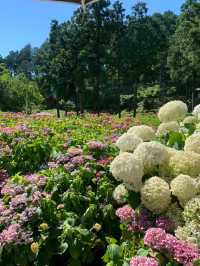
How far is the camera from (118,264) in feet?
11.9

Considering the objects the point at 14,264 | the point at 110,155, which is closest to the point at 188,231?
the point at 14,264

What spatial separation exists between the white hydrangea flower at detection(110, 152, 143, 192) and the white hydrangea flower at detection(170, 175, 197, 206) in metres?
0.27

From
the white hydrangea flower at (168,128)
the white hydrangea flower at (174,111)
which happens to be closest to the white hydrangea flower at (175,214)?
the white hydrangea flower at (168,128)

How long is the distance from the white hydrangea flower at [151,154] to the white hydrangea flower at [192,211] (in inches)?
20.5

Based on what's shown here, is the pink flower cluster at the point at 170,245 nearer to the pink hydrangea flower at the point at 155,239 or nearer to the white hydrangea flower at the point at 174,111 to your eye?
the pink hydrangea flower at the point at 155,239

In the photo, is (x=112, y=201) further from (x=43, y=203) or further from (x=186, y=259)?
(x=186, y=259)

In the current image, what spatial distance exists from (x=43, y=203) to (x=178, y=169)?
1127 millimetres

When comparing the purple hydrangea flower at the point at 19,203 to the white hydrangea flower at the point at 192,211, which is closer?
the white hydrangea flower at the point at 192,211

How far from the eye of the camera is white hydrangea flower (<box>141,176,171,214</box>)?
3.97m

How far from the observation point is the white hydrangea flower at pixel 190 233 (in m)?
3.56

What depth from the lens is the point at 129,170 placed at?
4035 mm

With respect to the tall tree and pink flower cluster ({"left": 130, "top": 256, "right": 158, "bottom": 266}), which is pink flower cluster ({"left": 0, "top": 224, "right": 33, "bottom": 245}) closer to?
pink flower cluster ({"left": 130, "top": 256, "right": 158, "bottom": 266})

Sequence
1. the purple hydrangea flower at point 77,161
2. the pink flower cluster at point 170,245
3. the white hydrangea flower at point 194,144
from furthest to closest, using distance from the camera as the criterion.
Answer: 1. the purple hydrangea flower at point 77,161
2. the white hydrangea flower at point 194,144
3. the pink flower cluster at point 170,245

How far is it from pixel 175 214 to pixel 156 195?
212mm
